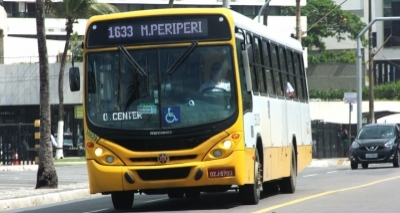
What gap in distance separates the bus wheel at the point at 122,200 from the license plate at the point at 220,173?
Result: 1.98 meters

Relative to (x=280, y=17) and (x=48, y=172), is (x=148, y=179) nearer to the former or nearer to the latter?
(x=48, y=172)

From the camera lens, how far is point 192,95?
16234 mm

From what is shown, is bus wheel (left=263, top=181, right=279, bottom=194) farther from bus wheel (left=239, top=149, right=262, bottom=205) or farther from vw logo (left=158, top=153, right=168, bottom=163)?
vw logo (left=158, top=153, right=168, bottom=163)

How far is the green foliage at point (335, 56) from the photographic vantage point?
336 ft

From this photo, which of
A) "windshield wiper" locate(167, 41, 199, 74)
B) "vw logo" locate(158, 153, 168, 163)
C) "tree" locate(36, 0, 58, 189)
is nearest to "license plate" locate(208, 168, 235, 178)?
"vw logo" locate(158, 153, 168, 163)

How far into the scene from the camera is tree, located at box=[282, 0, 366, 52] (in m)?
103

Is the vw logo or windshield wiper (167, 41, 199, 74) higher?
windshield wiper (167, 41, 199, 74)

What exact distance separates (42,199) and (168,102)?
18.7 feet

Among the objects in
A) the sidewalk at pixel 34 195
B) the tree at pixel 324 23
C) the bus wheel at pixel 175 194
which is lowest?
the sidewalk at pixel 34 195

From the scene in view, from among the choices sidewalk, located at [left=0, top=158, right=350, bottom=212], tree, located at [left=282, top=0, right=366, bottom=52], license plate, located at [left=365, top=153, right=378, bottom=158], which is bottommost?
license plate, located at [left=365, top=153, right=378, bottom=158]

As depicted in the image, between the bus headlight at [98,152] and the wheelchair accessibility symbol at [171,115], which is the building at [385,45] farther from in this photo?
the bus headlight at [98,152]

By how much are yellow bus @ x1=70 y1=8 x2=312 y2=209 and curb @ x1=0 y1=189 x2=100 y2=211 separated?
3550mm

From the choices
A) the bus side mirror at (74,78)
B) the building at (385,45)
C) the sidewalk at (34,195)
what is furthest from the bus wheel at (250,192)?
the building at (385,45)

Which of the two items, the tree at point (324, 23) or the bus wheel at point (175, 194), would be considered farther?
the tree at point (324, 23)
